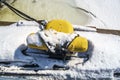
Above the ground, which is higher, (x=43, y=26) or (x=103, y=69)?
(x=43, y=26)

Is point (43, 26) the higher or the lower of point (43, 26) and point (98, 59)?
the higher

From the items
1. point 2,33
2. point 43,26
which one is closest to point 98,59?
point 43,26

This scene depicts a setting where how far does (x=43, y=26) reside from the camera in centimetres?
317

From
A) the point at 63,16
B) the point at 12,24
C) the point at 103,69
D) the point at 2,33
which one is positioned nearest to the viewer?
the point at 103,69

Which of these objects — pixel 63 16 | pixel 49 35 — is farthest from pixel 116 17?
pixel 49 35

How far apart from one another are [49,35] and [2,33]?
52 cm

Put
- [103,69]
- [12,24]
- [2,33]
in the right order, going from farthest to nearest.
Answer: [12,24] → [2,33] → [103,69]

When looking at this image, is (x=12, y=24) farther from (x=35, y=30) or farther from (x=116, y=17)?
(x=116, y=17)

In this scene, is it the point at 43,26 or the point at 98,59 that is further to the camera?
the point at 43,26

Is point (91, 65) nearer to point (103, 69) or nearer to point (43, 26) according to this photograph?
point (103, 69)

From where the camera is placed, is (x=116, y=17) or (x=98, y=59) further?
(x=116, y=17)

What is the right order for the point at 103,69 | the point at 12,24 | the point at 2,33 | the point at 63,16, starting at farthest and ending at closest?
the point at 63,16, the point at 12,24, the point at 2,33, the point at 103,69

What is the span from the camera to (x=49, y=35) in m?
2.81

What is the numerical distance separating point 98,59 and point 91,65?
0.28 feet
